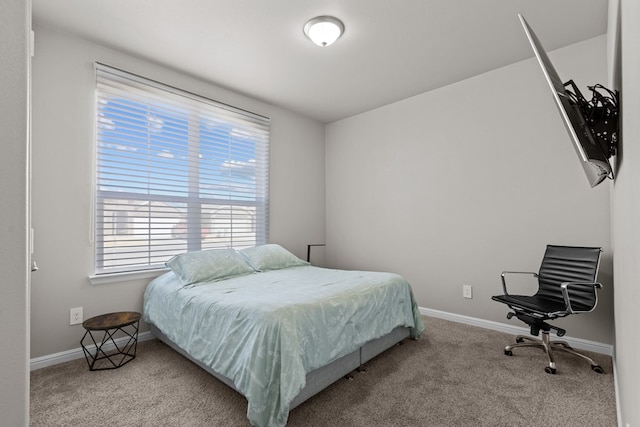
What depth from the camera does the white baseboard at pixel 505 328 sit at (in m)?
2.57

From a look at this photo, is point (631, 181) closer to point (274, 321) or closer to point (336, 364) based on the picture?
point (274, 321)

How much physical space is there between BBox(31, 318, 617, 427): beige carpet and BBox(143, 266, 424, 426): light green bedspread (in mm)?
238

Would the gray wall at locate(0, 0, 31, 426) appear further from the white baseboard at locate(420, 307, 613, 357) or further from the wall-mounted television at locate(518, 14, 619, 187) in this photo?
the white baseboard at locate(420, 307, 613, 357)

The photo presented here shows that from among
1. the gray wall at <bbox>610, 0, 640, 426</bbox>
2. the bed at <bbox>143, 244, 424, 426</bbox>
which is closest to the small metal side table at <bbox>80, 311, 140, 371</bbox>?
the bed at <bbox>143, 244, 424, 426</bbox>

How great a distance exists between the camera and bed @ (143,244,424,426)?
65.4 inches

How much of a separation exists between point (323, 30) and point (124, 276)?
275 cm

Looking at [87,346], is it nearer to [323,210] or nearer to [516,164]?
[323,210]

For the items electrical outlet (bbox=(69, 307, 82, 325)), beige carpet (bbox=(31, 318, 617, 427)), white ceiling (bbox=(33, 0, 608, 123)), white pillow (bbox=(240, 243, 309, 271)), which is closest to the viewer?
beige carpet (bbox=(31, 318, 617, 427))

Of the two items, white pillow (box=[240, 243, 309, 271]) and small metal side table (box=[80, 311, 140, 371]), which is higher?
white pillow (box=[240, 243, 309, 271])

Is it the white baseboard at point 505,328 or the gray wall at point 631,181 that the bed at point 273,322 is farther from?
the gray wall at point 631,181

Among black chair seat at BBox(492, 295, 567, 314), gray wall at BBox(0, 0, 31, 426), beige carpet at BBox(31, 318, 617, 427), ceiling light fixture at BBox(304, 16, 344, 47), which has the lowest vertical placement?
beige carpet at BBox(31, 318, 617, 427)

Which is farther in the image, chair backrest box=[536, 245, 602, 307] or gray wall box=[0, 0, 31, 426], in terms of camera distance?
chair backrest box=[536, 245, 602, 307]

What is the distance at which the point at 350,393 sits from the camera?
6.59 ft

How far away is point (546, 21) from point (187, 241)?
148 inches
